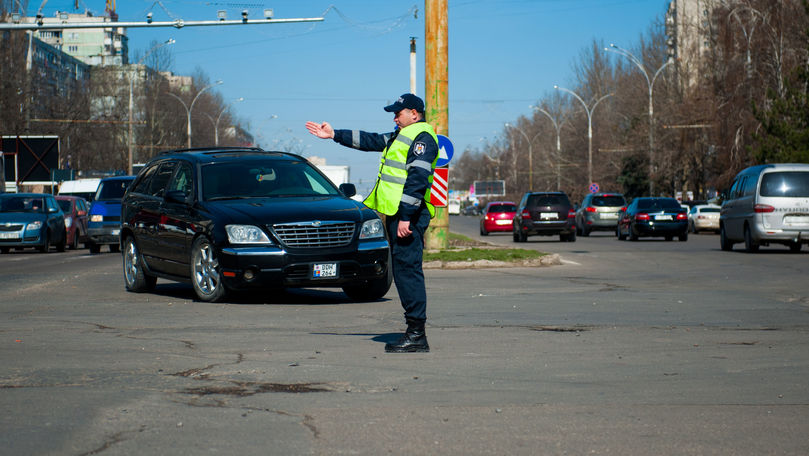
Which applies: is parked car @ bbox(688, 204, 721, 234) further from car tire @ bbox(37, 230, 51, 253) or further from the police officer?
the police officer

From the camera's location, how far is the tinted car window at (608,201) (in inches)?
1795

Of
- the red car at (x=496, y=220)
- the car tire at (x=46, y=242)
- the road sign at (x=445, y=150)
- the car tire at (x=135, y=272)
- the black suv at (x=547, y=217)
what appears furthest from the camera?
the red car at (x=496, y=220)

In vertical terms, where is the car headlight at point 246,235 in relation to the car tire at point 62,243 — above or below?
above

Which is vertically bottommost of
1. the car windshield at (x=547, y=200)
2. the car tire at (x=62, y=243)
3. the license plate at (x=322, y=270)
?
the car tire at (x=62, y=243)

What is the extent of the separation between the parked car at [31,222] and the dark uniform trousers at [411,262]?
2411 cm

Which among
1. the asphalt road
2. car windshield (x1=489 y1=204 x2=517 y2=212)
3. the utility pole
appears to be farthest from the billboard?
the asphalt road

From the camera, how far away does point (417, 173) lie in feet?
27.4

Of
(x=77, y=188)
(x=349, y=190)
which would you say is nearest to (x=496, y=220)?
(x=77, y=188)

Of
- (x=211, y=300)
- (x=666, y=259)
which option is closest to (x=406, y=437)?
(x=211, y=300)

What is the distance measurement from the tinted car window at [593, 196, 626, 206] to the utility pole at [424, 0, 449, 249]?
2356cm

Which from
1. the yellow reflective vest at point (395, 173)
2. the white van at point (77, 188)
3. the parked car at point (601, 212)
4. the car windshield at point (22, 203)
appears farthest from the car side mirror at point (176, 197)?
the white van at point (77, 188)

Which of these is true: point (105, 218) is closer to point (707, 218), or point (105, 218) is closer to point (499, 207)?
point (499, 207)

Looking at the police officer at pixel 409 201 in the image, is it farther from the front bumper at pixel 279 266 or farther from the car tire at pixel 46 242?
the car tire at pixel 46 242

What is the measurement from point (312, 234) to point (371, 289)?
3.87 feet
